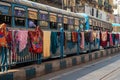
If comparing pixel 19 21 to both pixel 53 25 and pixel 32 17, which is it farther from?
pixel 53 25

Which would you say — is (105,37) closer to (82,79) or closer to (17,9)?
(17,9)

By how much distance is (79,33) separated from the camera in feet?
56.9

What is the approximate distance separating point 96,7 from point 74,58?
5175 centimetres

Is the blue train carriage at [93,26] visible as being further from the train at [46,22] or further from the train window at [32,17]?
the train window at [32,17]

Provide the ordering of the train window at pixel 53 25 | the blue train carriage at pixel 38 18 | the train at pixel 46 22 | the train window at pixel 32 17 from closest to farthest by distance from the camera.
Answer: the train at pixel 46 22 → the blue train carriage at pixel 38 18 → the train window at pixel 32 17 → the train window at pixel 53 25

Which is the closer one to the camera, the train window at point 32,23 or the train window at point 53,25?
the train window at point 32,23

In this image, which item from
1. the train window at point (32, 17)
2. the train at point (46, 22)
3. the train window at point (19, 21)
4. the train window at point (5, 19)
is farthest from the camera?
the train window at point (32, 17)

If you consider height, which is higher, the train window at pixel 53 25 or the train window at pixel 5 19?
the train window at pixel 5 19

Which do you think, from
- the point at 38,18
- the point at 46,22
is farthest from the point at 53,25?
the point at 38,18

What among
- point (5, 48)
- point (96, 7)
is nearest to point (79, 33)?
point (5, 48)

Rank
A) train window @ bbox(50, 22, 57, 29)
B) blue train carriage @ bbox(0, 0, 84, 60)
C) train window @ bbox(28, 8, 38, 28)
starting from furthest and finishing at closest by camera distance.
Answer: train window @ bbox(50, 22, 57, 29) → train window @ bbox(28, 8, 38, 28) → blue train carriage @ bbox(0, 0, 84, 60)

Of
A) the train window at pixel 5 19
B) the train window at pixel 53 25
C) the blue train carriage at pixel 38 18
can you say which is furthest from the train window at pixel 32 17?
the train window at pixel 53 25

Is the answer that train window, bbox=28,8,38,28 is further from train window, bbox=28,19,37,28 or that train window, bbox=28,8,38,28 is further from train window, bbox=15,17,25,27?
train window, bbox=15,17,25,27

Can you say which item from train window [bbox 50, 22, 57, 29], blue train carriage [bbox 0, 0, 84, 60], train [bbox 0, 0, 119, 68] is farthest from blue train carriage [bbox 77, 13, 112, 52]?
train window [bbox 50, 22, 57, 29]
